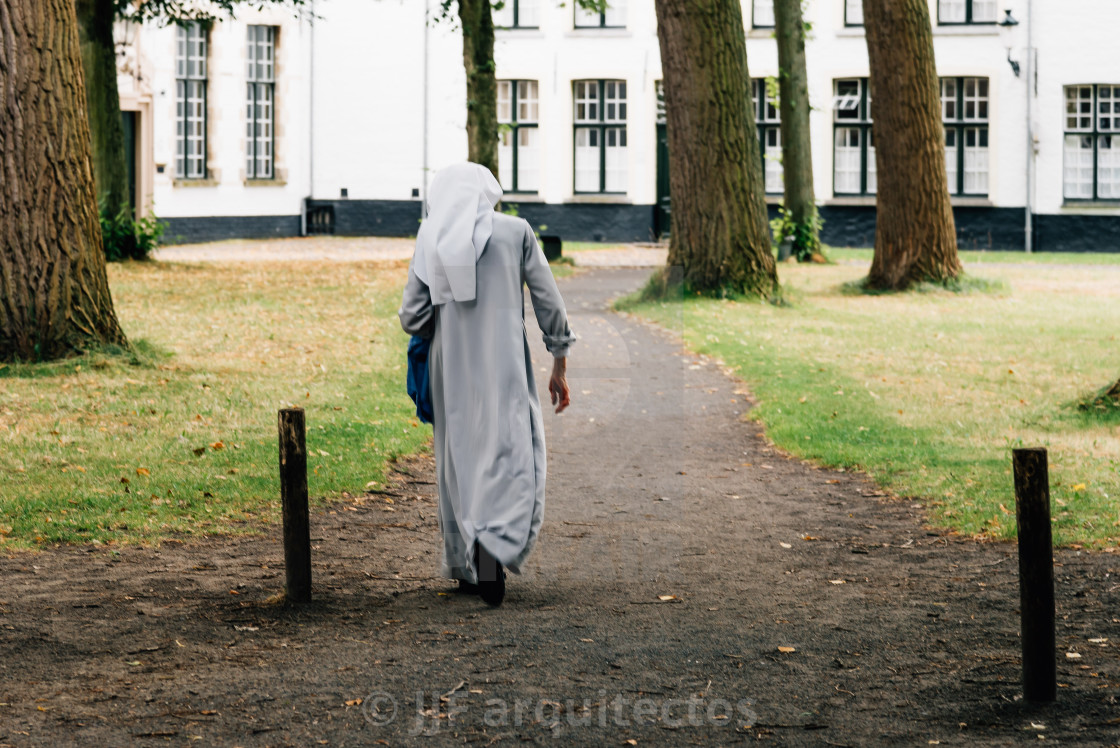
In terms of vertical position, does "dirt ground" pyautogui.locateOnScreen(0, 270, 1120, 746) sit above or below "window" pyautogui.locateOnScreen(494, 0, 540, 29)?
below

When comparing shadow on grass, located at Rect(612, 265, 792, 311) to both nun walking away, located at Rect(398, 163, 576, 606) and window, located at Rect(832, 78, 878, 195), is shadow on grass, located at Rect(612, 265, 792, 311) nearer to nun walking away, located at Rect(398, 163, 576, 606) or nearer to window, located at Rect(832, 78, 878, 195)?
nun walking away, located at Rect(398, 163, 576, 606)

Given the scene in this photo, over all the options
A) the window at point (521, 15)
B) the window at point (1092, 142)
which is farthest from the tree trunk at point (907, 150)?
the window at point (521, 15)

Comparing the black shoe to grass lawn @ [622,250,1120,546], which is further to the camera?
grass lawn @ [622,250,1120,546]

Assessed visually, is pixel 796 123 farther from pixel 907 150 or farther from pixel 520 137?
pixel 520 137

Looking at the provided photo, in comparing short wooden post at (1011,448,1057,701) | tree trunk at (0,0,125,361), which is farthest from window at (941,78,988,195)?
short wooden post at (1011,448,1057,701)

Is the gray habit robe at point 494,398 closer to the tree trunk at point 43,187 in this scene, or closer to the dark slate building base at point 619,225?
the tree trunk at point 43,187

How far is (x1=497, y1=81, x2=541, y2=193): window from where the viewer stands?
36.3 meters

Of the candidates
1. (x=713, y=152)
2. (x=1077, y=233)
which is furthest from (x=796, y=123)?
(x=1077, y=233)

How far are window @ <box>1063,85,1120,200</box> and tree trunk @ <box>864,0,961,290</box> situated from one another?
14817 mm

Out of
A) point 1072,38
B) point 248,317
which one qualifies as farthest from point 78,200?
point 1072,38

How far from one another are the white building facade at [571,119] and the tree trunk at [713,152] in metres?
15.3

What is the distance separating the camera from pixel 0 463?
827 cm

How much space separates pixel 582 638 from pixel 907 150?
1592cm

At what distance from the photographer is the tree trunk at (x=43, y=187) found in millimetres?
11062
